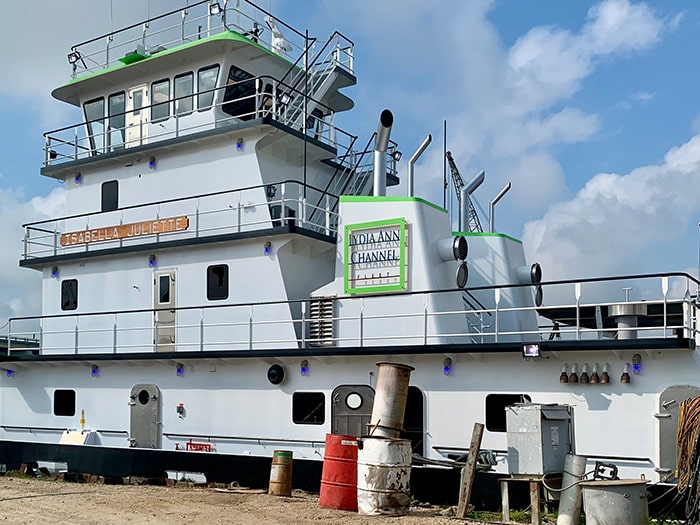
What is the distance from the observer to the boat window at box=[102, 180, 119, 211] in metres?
18.2

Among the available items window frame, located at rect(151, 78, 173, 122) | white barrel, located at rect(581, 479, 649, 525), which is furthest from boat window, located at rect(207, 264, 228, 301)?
white barrel, located at rect(581, 479, 649, 525)

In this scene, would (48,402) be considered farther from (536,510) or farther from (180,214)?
(536,510)

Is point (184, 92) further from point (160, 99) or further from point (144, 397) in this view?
point (144, 397)

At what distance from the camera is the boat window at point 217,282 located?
16.1 meters

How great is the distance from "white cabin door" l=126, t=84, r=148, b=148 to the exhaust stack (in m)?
5.70

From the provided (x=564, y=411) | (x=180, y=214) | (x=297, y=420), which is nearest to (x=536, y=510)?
(x=564, y=411)

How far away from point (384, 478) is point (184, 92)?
998 centimetres

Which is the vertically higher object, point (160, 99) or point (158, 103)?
point (160, 99)

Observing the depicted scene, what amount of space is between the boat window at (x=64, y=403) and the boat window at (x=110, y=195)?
4.03 metres

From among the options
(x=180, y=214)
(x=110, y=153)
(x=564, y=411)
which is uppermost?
(x=110, y=153)

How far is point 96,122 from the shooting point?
19.2 metres

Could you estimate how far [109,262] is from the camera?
17.7m

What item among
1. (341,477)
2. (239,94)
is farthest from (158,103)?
(341,477)

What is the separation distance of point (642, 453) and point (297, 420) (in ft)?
18.7
